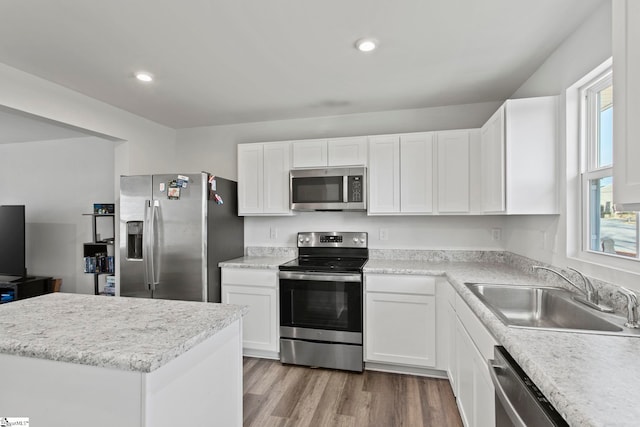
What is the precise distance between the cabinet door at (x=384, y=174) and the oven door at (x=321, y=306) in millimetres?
757

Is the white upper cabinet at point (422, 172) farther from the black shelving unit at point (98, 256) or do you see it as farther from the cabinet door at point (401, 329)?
the black shelving unit at point (98, 256)

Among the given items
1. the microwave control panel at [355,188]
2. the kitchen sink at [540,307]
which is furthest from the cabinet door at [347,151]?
the kitchen sink at [540,307]

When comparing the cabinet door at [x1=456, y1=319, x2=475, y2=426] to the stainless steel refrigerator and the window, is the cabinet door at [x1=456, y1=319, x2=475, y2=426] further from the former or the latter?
the stainless steel refrigerator

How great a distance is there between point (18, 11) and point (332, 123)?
8.18ft

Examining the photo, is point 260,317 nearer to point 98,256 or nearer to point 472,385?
point 472,385

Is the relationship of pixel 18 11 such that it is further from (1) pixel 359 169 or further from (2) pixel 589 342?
(2) pixel 589 342

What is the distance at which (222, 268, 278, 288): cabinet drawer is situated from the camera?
2887 millimetres

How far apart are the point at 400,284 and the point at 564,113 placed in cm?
162

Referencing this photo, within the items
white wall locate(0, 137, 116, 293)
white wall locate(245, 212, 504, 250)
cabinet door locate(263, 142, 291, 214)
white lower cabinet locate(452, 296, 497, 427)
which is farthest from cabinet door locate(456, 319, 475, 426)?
white wall locate(0, 137, 116, 293)

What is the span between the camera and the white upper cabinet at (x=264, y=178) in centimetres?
323

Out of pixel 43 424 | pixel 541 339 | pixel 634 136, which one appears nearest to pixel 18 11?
pixel 43 424

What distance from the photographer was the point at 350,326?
2.68 meters

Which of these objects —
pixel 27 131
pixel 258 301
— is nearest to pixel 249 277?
pixel 258 301

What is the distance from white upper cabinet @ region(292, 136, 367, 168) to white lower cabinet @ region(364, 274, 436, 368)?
3.78 feet
